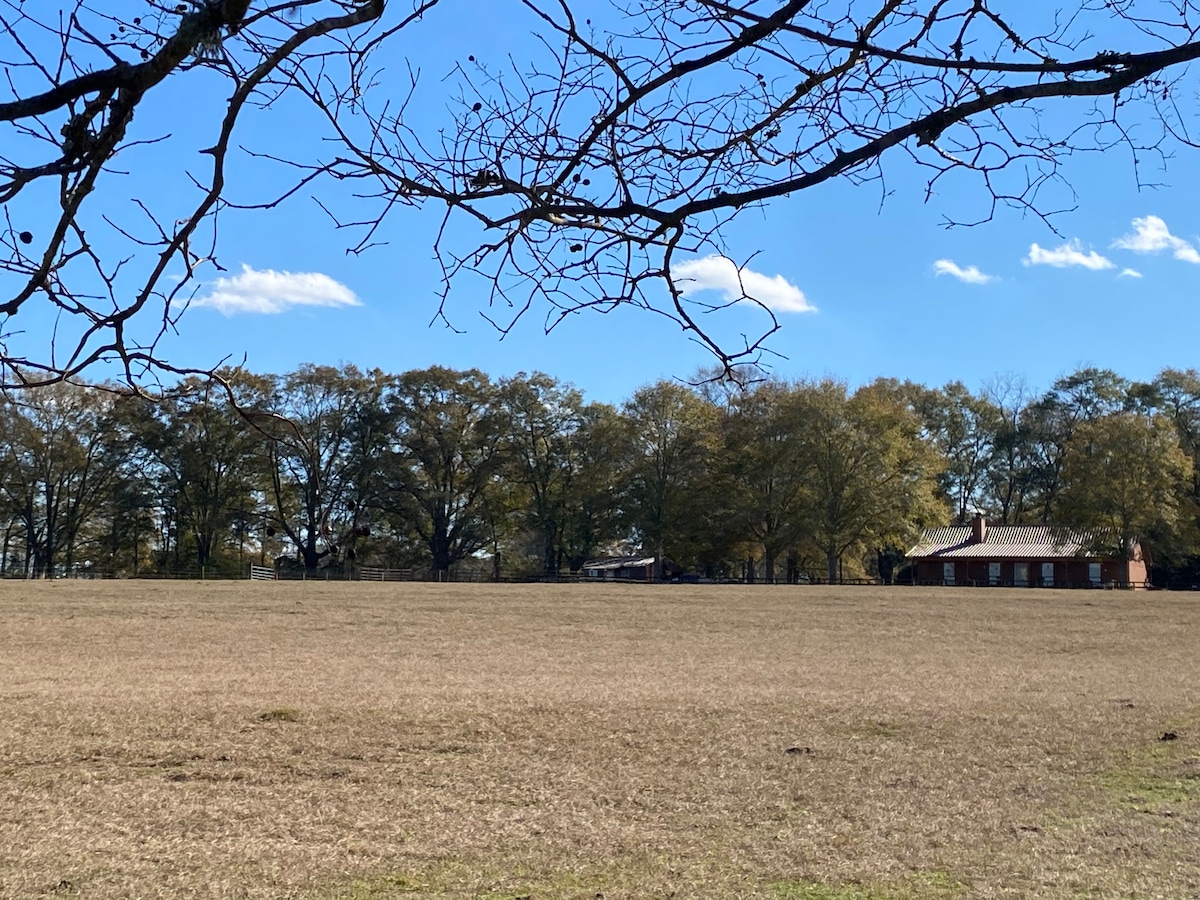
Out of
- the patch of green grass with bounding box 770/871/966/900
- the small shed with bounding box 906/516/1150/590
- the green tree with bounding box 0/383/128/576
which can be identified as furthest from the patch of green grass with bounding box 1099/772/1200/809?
the small shed with bounding box 906/516/1150/590

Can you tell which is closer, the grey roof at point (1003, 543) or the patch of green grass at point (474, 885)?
the patch of green grass at point (474, 885)

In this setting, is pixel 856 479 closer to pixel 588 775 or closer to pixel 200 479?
pixel 200 479

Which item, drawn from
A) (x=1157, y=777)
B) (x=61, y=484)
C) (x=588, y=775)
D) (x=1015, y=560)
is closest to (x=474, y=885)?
(x=588, y=775)

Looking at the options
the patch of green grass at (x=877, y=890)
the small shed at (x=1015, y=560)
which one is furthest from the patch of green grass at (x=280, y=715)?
the small shed at (x=1015, y=560)

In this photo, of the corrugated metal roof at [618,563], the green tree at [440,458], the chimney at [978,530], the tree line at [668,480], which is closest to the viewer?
the tree line at [668,480]

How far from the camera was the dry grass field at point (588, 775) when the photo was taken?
5070mm

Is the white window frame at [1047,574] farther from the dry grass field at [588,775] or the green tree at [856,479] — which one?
the dry grass field at [588,775]

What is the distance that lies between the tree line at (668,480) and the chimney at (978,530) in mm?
3356

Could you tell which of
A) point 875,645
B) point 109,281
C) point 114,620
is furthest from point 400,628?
point 109,281

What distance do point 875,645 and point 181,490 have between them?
29.5 meters

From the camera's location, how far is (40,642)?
1723 cm

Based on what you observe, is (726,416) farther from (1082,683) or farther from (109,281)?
(109,281)

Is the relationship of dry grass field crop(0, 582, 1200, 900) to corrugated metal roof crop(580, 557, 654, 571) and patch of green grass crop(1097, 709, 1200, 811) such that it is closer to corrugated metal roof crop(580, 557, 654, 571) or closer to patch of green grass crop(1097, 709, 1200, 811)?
patch of green grass crop(1097, 709, 1200, 811)

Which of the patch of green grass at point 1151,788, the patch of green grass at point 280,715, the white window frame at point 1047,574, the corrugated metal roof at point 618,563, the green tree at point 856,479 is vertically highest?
the green tree at point 856,479
